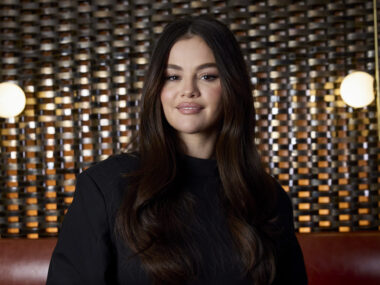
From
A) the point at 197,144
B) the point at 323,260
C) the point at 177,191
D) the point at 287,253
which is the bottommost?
the point at 323,260

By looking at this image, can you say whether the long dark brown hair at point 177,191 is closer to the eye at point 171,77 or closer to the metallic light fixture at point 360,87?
the eye at point 171,77

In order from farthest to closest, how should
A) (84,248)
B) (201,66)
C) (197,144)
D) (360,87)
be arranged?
(360,87) < (197,144) < (201,66) < (84,248)

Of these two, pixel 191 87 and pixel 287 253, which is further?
pixel 287 253

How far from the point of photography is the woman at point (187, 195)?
2.99 feet

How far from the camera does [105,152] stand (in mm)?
2105

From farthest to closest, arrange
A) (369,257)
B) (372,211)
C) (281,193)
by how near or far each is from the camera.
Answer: (372,211), (369,257), (281,193)

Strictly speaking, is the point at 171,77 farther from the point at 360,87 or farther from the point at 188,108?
the point at 360,87

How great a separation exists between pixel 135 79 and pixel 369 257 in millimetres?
1439

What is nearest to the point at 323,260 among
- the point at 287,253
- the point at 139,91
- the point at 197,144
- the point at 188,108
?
the point at 287,253

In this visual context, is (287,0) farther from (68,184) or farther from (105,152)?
(68,184)

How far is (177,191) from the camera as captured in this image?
1.04 metres

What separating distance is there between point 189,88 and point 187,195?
0.29 metres

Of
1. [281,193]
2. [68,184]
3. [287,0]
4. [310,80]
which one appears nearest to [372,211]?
[310,80]

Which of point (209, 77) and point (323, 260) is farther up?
point (209, 77)
